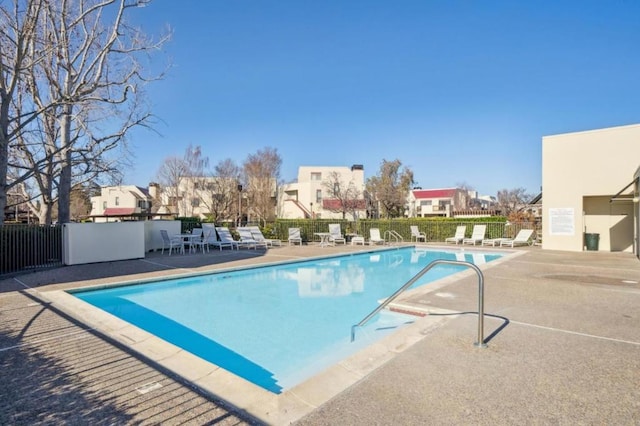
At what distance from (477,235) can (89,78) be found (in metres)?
19.5

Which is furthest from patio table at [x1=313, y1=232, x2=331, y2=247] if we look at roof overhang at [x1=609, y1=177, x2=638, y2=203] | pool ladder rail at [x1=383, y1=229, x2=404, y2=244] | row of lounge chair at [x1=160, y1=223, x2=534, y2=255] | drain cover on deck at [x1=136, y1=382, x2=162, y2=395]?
drain cover on deck at [x1=136, y1=382, x2=162, y2=395]

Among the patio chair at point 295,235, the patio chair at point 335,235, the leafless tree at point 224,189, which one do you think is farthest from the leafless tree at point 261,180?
the patio chair at point 335,235

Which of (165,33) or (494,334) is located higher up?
(165,33)

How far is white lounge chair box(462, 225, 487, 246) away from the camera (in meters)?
19.2

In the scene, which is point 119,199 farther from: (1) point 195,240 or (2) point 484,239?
(2) point 484,239

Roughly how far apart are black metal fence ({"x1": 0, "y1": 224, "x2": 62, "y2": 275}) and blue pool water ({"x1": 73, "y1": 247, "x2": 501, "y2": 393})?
4463 millimetres

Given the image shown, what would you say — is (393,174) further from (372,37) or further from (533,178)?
(372,37)

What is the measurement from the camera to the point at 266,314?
730cm

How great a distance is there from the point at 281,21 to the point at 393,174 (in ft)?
80.4

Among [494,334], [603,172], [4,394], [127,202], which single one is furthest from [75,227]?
[127,202]

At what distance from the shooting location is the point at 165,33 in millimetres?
12547

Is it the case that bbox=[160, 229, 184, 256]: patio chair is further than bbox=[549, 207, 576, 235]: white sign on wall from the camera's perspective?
No

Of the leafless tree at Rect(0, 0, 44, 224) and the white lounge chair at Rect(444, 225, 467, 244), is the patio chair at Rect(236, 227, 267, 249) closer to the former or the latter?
the leafless tree at Rect(0, 0, 44, 224)

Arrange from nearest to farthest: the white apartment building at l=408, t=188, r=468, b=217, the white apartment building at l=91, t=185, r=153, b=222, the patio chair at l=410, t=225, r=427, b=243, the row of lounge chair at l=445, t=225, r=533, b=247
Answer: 1. the row of lounge chair at l=445, t=225, r=533, b=247
2. the patio chair at l=410, t=225, r=427, b=243
3. the white apartment building at l=91, t=185, r=153, b=222
4. the white apartment building at l=408, t=188, r=468, b=217
